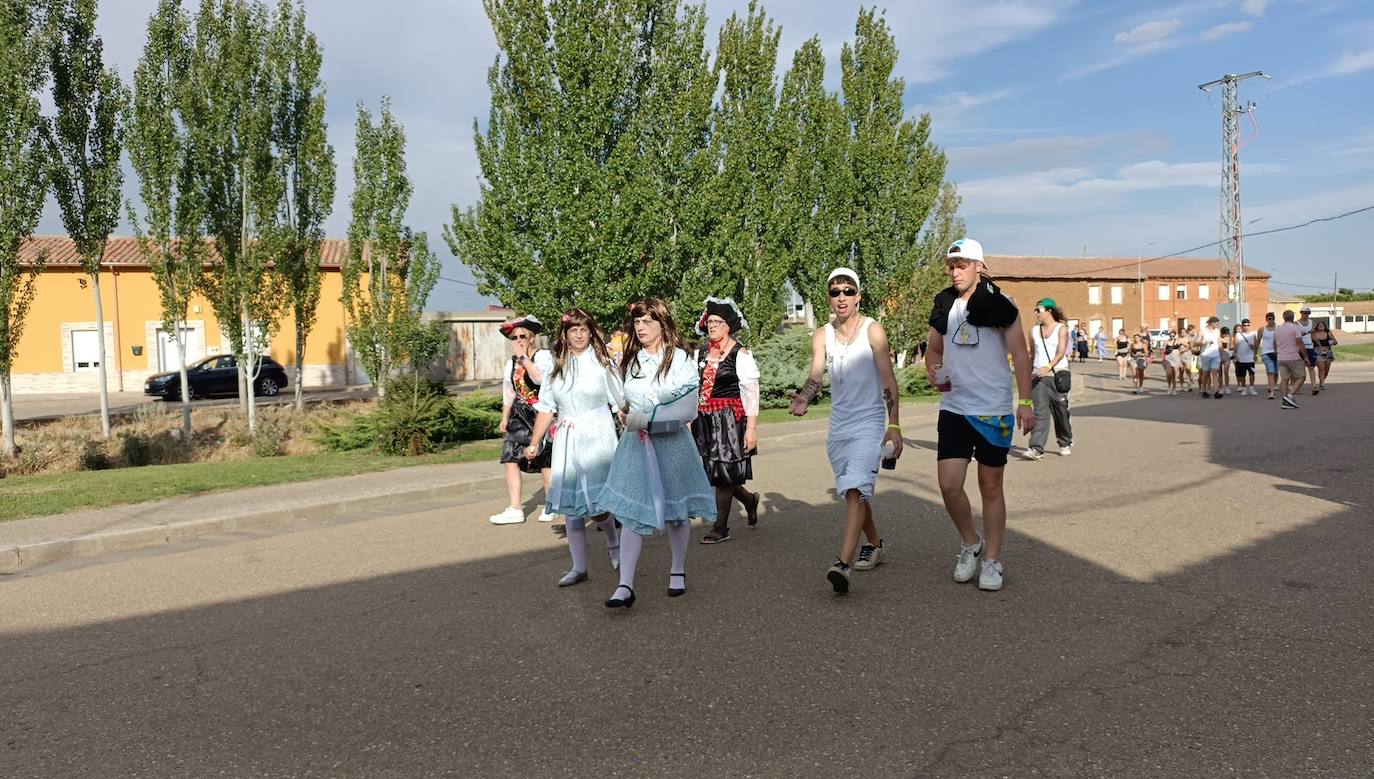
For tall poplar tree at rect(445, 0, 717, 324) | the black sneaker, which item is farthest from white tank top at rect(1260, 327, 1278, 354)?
the black sneaker

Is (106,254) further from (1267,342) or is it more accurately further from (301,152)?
(1267,342)

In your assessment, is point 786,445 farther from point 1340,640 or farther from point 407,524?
point 1340,640

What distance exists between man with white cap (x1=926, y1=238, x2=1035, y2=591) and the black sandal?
2.09 meters

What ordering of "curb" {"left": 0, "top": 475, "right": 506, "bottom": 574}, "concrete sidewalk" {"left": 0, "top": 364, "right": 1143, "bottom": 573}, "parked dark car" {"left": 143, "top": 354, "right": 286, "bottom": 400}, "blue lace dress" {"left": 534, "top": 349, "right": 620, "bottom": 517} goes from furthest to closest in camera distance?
"parked dark car" {"left": 143, "top": 354, "right": 286, "bottom": 400}
"concrete sidewalk" {"left": 0, "top": 364, "right": 1143, "bottom": 573}
"curb" {"left": 0, "top": 475, "right": 506, "bottom": 574}
"blue lace dress" {"left": 534, "top": 349, "right": 620, "bottom": 517}

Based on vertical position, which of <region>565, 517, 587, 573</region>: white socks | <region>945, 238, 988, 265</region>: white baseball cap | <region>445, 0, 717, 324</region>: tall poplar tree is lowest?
<region>565, 517, 587, 573</region>: white socks

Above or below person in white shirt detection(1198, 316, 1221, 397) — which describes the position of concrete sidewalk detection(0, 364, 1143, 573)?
below

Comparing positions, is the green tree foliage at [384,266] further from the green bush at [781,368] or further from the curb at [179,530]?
the curb at [179,530]

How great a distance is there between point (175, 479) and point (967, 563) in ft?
31.2

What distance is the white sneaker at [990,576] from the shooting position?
5.44 metres

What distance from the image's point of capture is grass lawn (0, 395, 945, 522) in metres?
9.90

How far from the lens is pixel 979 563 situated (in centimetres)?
582

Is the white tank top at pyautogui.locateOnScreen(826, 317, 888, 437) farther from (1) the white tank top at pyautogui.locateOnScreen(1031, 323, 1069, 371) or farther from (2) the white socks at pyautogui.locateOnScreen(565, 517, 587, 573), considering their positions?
(1) the white tank top at pyautogui.locateOnScreen(1031, 323, 1069, 371)

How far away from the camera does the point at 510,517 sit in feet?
28.0

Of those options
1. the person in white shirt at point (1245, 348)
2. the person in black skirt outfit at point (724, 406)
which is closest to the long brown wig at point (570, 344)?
the person in black skirt outfit at point (724, 406)
